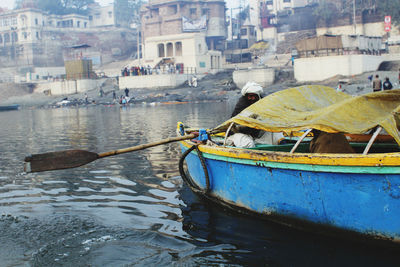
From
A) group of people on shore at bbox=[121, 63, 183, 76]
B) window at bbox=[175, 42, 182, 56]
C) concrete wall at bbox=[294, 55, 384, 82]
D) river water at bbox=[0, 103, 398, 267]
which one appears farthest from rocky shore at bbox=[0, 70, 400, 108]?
river water at bbox=[0, 103, 398, 267]

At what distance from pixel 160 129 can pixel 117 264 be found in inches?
572

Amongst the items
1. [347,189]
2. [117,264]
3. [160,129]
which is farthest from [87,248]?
[160,129]

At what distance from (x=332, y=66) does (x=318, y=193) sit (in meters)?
38.1

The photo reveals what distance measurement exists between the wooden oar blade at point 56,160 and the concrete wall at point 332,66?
37.2 meters

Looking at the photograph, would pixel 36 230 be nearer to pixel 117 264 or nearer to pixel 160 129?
pixel 117 264

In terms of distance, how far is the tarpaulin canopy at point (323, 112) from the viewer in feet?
17.9

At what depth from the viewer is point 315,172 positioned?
520 cm

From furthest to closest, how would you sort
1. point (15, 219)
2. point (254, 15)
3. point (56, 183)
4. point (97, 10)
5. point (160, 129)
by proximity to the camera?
point (97, 10) → point (254, 15) → point (160, 129) → point (56, 183) → point (15, 219)

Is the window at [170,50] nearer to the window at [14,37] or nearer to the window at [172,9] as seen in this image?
the window at [172,9]

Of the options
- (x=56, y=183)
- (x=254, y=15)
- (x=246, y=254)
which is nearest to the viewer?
(x=246, y=254)

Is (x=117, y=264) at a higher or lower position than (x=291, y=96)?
lower

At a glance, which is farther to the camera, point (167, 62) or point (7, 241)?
point (167, 62)

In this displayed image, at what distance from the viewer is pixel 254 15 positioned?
269 ft

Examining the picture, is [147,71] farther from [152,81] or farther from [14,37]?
[14,37]
